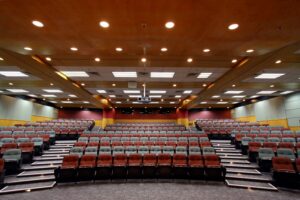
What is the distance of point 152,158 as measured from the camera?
5.77 m

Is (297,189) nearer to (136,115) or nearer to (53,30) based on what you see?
(53,30)

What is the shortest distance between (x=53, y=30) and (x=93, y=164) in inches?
163

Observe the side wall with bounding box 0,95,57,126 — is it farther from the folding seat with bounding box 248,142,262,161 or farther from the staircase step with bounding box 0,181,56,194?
the folding seat with bounding box 248,142,262,161

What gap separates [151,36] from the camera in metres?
4.26

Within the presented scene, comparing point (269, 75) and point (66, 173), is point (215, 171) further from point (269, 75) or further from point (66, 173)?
point (269, 75)

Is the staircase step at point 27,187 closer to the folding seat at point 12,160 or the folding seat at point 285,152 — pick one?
the folding seat at point 12,160

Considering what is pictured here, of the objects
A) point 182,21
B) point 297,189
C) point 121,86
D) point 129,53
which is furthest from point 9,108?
point 297,189

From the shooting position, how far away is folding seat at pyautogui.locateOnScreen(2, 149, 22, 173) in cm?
549

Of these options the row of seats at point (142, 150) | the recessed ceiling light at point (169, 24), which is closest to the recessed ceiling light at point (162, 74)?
the row of seats at point (142, 150)

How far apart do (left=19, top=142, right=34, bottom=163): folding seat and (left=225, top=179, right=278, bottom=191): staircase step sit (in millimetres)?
7378

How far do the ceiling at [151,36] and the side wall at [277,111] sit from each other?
5.41 m

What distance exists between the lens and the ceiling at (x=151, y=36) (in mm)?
3127

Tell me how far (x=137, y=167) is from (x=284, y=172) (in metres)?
4.36

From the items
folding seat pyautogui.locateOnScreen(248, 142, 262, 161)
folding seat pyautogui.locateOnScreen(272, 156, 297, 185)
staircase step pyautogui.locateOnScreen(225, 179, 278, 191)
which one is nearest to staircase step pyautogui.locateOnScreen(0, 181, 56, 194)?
staircase step pyautogui.locateOnScreen(225, 179, 278, 191)
